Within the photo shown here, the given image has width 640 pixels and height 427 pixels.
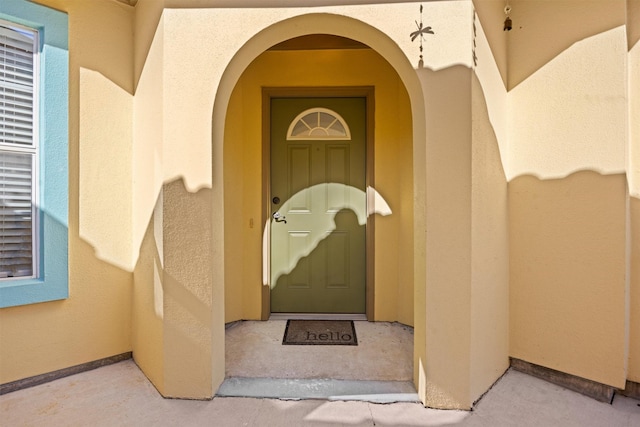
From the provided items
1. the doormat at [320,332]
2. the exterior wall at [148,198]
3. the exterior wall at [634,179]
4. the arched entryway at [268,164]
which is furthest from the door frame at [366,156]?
the exterior wall at [634,179]

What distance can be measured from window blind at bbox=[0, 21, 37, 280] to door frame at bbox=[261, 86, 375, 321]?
5.60 ft

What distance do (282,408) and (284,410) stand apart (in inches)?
0.8

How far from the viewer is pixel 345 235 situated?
3.27 m

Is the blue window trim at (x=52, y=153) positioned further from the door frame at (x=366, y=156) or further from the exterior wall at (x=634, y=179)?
the exterior wall at (x=634, y=179)

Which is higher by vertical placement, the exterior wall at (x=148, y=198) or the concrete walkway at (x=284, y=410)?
the exterior wall at (x=148, y=198)

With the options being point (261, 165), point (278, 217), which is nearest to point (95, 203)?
point (261, 165)

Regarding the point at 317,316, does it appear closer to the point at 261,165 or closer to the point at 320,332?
the point at 320,332

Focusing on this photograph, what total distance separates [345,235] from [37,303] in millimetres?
2442

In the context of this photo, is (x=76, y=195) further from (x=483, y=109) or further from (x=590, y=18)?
(x=590, y=18)

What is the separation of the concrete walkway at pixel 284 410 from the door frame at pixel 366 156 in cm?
125

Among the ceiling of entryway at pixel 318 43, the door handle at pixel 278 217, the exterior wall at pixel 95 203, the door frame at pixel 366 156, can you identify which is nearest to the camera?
the exterior wall at pixel 95 203

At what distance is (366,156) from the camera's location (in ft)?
10.5

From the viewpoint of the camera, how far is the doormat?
8.89 ft

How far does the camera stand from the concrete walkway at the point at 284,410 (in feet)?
5.88
